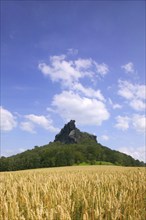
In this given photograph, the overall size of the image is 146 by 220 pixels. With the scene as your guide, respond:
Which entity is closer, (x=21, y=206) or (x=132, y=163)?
(x=21, y=206)

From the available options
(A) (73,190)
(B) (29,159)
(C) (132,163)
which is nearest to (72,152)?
(B) (29,159)

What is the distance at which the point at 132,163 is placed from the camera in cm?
15212

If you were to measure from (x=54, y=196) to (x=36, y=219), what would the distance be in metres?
2.00

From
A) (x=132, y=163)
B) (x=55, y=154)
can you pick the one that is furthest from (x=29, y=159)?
(x=132, y=163)

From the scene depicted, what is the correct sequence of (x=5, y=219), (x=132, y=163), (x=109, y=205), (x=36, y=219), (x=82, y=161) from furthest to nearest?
(x=132, y=163) < (x=82, y=161) < (x=109, y=205) < (x=5, y=219) < (x=36, y=219)

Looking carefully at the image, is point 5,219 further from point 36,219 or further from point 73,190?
point 73,190

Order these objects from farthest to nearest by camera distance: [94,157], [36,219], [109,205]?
1. [94,157]
2. [109,205]
3. [36,219]

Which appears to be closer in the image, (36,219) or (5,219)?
(36,219)

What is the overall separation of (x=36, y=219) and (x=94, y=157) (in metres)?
125

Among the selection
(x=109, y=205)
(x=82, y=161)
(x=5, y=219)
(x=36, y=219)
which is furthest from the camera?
(x=82, y=161)

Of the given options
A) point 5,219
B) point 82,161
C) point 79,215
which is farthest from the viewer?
point 82,161

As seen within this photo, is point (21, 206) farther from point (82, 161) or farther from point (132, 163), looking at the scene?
point (132, 163)

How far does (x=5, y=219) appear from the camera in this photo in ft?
12.8

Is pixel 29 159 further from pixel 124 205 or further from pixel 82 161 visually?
pixel 124 205
